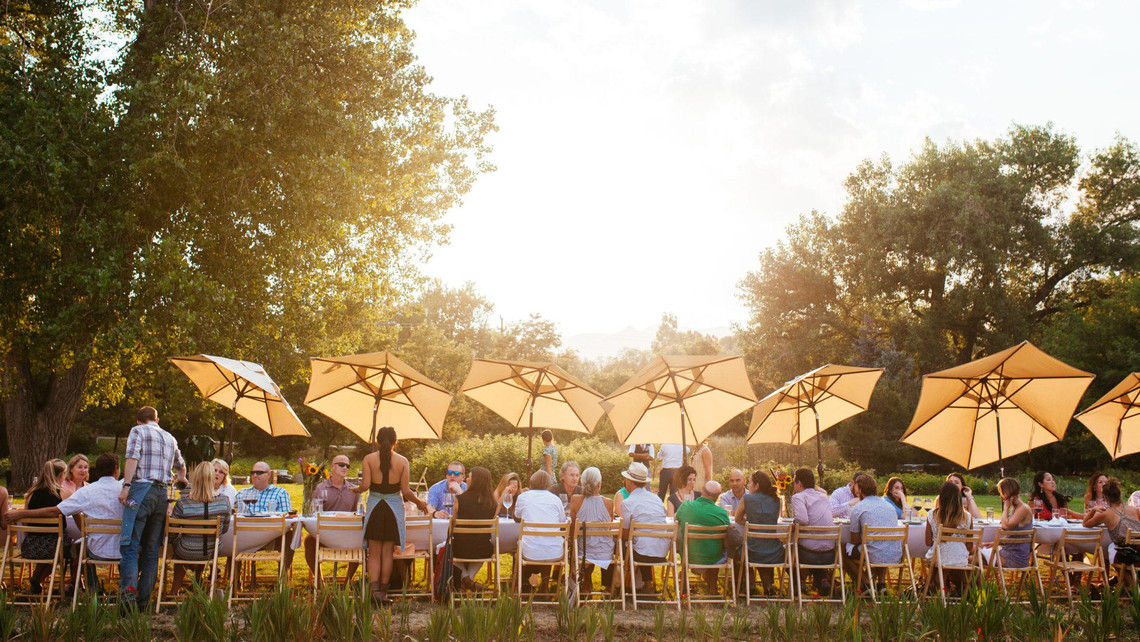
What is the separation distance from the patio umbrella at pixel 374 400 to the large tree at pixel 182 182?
4.04 m

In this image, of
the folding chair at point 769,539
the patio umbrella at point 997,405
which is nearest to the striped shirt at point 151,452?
the folding chair at point 769,539

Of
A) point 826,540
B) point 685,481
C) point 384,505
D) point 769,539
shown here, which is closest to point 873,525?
point 826,540

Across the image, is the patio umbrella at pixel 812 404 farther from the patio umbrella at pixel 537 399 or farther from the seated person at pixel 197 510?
the seated person at pixel 197 510

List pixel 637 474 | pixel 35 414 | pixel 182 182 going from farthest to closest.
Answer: pixel 35 414 → pixel 182 182 → pixel 637 474

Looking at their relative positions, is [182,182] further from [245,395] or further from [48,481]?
[48,481]

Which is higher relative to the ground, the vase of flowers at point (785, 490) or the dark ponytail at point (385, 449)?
the dark ponytail at point (385, 449)

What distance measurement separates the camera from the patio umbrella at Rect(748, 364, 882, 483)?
33.7ft

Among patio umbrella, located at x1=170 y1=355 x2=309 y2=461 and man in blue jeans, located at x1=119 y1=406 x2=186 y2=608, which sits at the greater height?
patio umbrella, located at x1=170 y1=355 x2=309 y2=461

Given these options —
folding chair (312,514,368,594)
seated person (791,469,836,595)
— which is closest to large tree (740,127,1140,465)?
seated person (791,469,836,595)

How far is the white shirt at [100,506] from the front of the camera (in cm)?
734

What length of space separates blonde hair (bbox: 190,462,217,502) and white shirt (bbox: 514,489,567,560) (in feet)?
10.2

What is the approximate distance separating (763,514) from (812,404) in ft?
10.1

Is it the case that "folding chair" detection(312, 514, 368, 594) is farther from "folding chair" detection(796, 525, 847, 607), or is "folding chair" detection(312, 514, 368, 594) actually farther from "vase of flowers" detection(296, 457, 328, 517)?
"folding chair" detection(796, 525, 847, 607)

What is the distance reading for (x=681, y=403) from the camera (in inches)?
396
